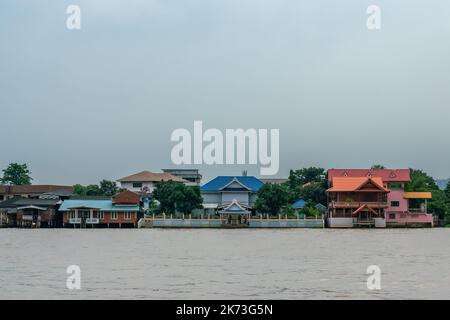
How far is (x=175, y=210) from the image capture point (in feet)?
249

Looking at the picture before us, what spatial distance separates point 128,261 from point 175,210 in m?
46.5

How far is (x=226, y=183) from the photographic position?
273 ft

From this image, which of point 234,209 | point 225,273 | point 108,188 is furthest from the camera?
point 108,188

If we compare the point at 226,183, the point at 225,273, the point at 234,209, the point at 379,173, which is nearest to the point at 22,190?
the point at 226,183

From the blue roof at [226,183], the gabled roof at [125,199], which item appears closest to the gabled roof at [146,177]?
the blue roof at [226,183]

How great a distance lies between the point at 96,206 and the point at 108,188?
1308 cm

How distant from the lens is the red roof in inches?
2953

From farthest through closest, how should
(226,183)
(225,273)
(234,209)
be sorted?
(226,183) → (234,209) → (225,273)

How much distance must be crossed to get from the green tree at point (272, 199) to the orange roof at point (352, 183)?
4.63 metres

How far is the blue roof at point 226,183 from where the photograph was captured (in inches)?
3253

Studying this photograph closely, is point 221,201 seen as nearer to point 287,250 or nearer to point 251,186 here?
point 251,186

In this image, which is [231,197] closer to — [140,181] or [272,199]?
[272,199]

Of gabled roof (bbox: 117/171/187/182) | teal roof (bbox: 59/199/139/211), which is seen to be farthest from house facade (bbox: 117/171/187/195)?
teal roof (bbox: 59/199/139/211)

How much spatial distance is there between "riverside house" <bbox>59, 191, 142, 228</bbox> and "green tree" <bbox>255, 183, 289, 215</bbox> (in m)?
11.9
